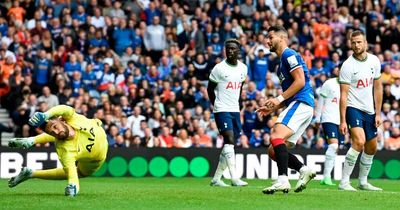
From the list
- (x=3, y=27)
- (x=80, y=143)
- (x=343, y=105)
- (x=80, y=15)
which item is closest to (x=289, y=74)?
(x=343, y=105)

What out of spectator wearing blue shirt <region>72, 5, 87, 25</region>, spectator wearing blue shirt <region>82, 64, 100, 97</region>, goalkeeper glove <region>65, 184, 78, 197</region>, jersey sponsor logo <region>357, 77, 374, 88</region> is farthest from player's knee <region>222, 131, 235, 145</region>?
spectator wearing blue shirt <region>72, 5, 87, 25</region>

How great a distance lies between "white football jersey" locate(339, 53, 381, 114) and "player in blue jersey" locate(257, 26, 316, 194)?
2052 millimetres

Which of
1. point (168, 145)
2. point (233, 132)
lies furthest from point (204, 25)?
point (233, 132)

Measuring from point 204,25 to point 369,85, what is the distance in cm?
1458

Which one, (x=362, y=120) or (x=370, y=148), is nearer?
(x=362, y=120)

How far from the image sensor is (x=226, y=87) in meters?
19.5

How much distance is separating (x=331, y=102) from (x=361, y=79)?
4.02m

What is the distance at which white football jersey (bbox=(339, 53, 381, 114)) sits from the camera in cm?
1736

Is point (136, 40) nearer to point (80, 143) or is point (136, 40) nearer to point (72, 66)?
point (72, 66)

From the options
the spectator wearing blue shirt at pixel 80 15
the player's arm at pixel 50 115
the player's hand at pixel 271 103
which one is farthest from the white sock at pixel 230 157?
the spectator wearing blue shirt at pixel 80 15

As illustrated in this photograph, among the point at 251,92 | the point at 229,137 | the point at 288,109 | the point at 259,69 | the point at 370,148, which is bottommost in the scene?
the point at 370,148

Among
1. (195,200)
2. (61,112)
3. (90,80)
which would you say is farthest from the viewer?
(90,80)

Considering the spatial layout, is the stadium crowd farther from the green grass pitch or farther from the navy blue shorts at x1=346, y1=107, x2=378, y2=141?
the green grass pitch

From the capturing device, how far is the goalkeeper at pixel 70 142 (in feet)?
49.0
